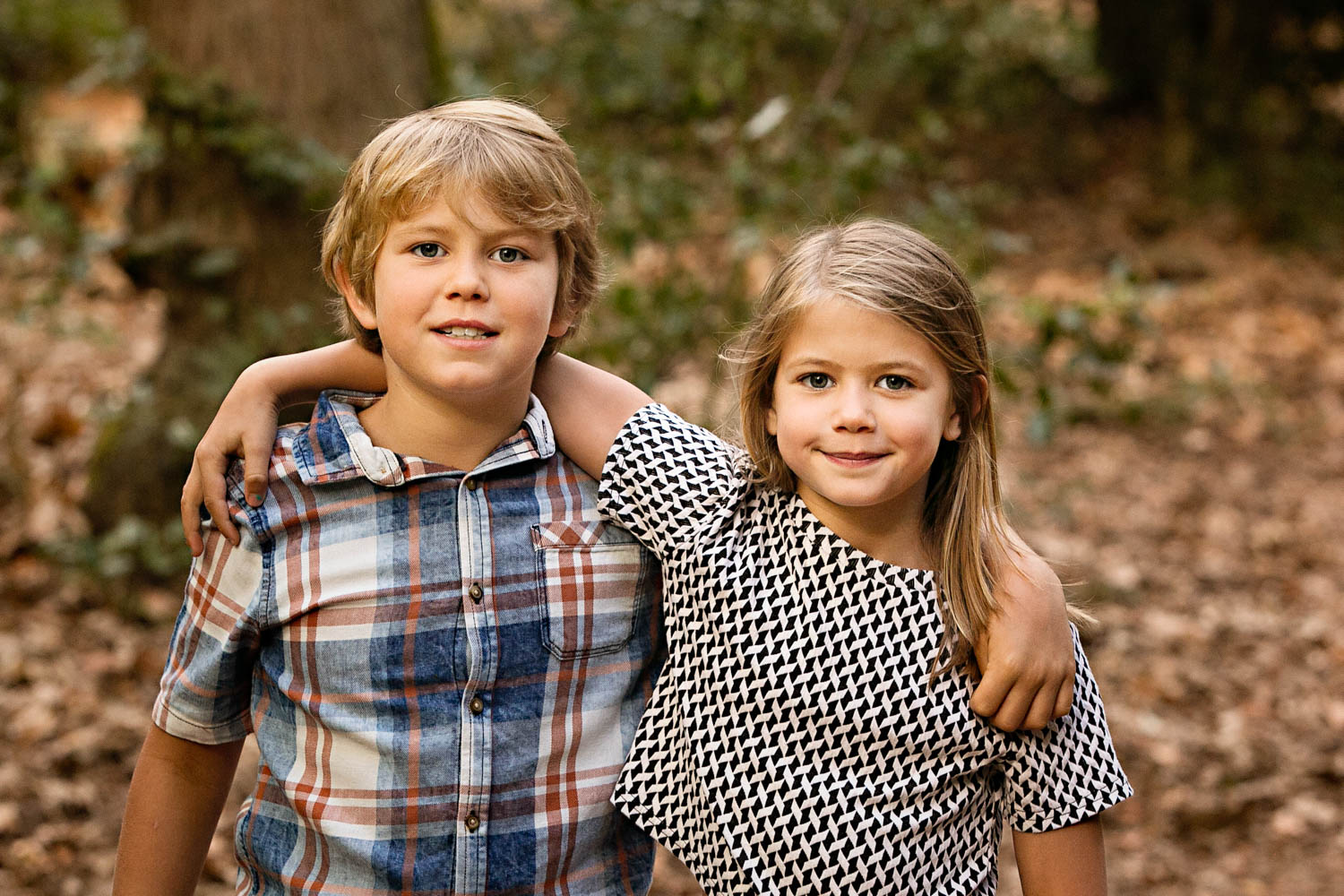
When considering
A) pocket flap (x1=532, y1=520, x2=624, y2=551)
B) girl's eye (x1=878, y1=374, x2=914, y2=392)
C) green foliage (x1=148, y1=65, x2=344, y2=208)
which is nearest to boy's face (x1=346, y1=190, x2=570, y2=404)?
pocket flap (x1=532, y1=520, x2=624, y2=551)

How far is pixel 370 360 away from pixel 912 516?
82 centimetres

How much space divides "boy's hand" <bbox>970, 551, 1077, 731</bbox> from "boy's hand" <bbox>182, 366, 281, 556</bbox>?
98cm

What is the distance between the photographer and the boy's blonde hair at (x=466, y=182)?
1.68 meters

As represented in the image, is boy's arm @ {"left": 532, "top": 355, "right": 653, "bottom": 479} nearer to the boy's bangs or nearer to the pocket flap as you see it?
the pocket flap

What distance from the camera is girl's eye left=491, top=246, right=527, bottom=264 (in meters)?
1.71

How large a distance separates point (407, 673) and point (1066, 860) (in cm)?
88

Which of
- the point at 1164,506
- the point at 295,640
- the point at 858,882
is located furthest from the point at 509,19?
the point at 858,882

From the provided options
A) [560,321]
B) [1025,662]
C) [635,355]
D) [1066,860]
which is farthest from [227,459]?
[635,355]

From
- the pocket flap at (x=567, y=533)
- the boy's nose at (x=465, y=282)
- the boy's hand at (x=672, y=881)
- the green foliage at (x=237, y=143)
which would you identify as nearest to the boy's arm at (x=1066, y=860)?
the pocket flap at (x=567, y=533)

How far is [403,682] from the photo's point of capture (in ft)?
5.67

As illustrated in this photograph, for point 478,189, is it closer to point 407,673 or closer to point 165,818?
point 407,673

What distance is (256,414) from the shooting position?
1.80 metres

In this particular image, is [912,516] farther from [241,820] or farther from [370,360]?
[241,820]

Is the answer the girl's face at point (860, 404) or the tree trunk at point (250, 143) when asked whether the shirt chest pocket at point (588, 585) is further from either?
the tree trunk at point (250, 143)
